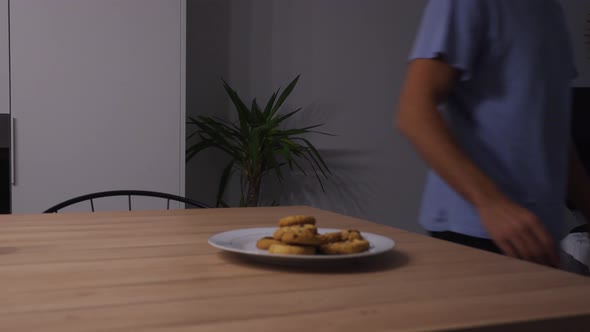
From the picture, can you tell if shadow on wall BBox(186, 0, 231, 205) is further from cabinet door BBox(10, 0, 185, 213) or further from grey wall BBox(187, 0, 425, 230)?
cabinet door BBox(10, 0, 185, 213)

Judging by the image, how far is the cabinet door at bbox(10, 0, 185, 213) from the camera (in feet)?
9.36

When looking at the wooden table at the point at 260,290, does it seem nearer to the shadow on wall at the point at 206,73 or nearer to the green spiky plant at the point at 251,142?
the green spiky plant at the point at 251,142

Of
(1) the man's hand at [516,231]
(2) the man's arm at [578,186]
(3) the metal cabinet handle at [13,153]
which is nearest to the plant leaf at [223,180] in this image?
(3) the metal cabinet handle at [13,153]

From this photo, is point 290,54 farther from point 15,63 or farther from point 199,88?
point 15,63

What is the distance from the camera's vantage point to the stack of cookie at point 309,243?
0.94 m

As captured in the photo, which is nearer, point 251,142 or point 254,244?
point 254,244

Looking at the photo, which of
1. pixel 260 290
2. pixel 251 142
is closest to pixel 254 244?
pixel 260 290

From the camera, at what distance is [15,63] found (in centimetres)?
282

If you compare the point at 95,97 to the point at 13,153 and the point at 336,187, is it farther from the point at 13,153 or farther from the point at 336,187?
the point at 336,187

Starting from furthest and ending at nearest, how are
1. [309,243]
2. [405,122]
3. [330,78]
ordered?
[330,78], [405,122], [309,243]

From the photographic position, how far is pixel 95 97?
9.64 feet

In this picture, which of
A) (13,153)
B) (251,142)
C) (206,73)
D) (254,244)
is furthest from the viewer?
(206,73)

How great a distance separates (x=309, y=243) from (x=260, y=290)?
0.54ft

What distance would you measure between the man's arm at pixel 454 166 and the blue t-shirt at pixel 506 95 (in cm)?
4
